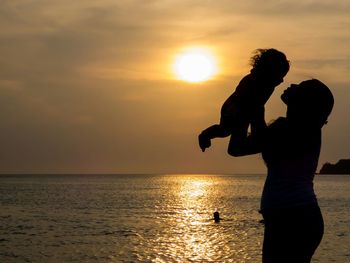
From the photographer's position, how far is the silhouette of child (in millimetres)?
3771

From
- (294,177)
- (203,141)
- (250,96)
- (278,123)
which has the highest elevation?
(250,96)

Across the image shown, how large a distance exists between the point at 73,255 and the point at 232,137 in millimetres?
27128

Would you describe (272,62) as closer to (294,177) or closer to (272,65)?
(272,65)

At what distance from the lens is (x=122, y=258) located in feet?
95.3

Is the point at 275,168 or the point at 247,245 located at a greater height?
the point at 275,168

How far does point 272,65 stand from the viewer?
3.94m

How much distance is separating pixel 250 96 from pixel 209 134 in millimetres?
315

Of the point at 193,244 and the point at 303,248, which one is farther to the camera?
the point at 193,244

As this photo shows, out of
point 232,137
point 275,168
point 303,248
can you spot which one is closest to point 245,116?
point 232,137

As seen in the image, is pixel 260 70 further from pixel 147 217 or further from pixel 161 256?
pixel 147 217

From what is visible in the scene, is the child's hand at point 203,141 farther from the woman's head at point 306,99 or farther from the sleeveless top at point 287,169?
the woman's head at point 306,99

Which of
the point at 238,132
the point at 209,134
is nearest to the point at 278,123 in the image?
the point at 238,132

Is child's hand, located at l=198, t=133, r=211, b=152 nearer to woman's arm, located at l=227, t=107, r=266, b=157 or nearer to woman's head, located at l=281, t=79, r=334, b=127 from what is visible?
woman's arm, located at l=227, t=107, r=266, b=157

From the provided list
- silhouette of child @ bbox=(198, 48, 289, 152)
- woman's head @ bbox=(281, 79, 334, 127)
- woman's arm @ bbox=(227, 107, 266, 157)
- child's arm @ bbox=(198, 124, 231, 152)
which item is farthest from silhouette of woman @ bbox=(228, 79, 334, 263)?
child's arm @ bbox=(198, 124, 231, 152)
